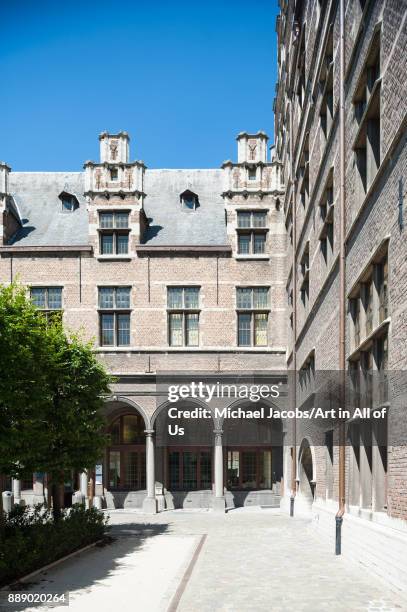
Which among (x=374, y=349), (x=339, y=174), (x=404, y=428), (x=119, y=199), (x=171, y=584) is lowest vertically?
(x=171, y=584)

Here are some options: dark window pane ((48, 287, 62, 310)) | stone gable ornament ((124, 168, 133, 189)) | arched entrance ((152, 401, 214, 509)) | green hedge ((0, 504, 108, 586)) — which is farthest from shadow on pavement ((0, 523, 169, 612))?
stone gable ornament ((124, 168, 133, 189))

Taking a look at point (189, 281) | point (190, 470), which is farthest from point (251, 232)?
point (190, 470)

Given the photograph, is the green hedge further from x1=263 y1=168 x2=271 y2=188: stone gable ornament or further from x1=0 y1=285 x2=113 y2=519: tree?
x1=263 y1=168 x2=271 y2=188: stone gable ornament

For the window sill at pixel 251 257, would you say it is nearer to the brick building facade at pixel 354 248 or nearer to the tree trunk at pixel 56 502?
the brick building facade at pixel 354 248

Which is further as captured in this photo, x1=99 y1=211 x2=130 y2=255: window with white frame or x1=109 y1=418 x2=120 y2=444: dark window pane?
x1=109 y1=418 x2=120 y2=444: dark window pane

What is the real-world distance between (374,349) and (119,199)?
19109 millimetres

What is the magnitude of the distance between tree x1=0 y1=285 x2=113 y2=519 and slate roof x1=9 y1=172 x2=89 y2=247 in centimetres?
1146

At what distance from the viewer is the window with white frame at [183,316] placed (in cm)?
2839

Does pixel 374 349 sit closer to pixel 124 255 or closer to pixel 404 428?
pixel 404 428

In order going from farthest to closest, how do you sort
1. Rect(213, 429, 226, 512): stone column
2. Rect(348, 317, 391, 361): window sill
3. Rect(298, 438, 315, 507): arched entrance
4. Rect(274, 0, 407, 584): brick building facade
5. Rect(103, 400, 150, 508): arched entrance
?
Rect(103, 400, 150, 508): arched entrance
Rect(213, 429, 226, 512): stone column
Rect(298, 438, 315, 507): arched entrance
Rect(348, 317, 391, 361): window sill
Rect(274, 0, 407, 584): brick building facade

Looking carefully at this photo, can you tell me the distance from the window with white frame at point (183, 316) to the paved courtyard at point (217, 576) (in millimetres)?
10710

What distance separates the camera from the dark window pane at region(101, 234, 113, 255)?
94.8ft

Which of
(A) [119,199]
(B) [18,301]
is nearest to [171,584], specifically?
(B) [18,301]

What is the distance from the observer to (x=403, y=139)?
9477mm
